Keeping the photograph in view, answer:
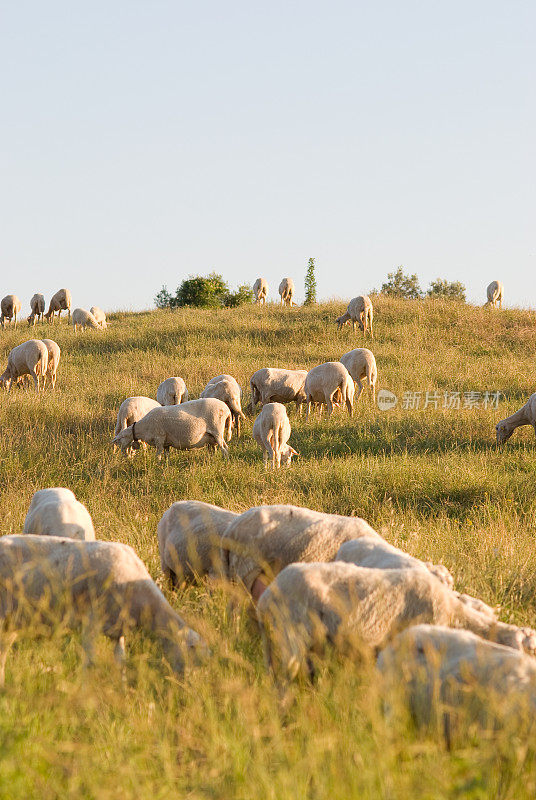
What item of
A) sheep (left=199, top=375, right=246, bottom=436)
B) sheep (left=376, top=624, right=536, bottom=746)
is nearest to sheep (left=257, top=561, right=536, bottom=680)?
sheep (left=376, top=624, right=536, bottom=746)

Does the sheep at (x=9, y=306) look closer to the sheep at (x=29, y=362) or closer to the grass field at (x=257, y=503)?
the grass field at (x=257, y=503)

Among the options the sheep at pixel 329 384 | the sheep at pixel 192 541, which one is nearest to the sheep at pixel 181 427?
the sheep at pixel 329 384

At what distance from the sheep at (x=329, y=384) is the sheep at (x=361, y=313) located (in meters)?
8.51

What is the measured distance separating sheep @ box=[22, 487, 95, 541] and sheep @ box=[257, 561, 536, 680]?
272 cm

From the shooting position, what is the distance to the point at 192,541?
521 cm

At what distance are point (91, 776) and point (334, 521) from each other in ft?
8.87

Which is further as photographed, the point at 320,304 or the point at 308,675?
the point at 320,304

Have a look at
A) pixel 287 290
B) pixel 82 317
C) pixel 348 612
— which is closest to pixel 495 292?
pixel 287 290

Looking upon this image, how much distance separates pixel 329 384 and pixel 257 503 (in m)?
5.99

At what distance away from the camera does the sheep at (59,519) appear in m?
5.98

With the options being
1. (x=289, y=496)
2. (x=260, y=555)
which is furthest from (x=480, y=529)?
(x=260, y=555)

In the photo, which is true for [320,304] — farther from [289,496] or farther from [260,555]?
[260,555]

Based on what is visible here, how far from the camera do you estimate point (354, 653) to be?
11.8ft

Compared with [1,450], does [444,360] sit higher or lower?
higher
